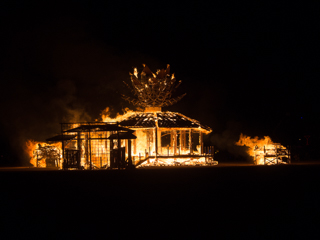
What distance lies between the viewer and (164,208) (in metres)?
13.3

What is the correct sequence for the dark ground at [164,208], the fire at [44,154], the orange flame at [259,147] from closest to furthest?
the dark ground at [164,208] → the orange flame at [259,147] → the fire at [44,154]

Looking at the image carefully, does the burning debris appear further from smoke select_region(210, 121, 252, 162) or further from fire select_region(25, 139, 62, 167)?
fire select_region(25, 139, 62, 167)

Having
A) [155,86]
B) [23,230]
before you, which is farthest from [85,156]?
[23,230]

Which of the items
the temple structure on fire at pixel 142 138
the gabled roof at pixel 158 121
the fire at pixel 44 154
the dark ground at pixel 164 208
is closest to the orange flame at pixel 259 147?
the temple structure on fire at pixel 142 138

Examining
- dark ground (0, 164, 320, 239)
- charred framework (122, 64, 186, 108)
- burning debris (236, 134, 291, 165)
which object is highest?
charred framework (122, 64, 186, 108)

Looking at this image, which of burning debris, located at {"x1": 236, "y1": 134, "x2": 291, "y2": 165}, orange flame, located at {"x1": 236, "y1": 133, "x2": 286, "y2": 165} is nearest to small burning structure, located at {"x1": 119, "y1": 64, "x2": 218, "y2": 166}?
orange flame, located at {"x1": 236, "y1": 133, "x2": 286, "y2": 165}

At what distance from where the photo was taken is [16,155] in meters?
41.4

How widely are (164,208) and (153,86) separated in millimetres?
19970

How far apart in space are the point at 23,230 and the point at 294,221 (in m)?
6.76

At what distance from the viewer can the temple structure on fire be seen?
90.5ft

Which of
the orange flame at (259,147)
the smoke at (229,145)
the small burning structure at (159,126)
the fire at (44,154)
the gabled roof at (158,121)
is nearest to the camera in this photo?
the orange flame at (259,147)

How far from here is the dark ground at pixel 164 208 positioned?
10852 mm

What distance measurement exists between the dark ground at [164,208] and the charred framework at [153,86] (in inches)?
530

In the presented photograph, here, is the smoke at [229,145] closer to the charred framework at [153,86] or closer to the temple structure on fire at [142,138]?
the temple structure on fire at [142,138]
